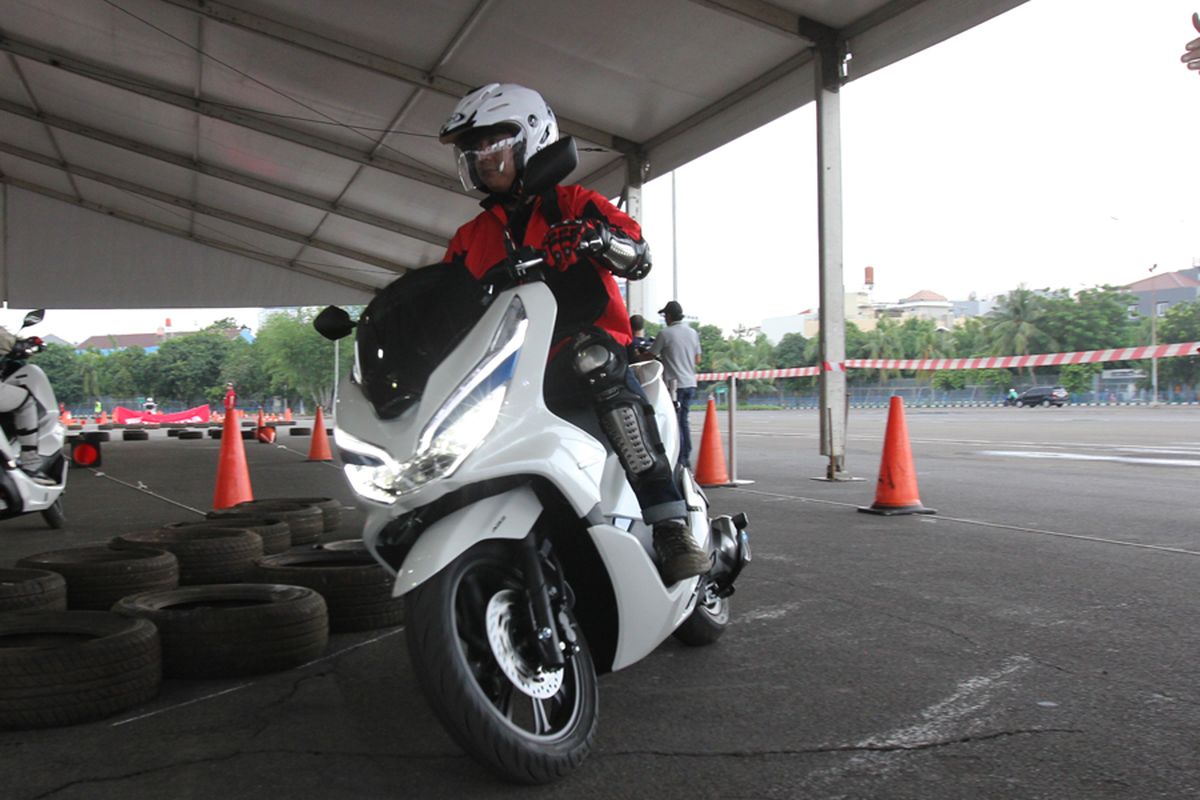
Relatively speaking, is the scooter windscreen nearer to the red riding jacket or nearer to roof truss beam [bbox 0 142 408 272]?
the red riding jacket

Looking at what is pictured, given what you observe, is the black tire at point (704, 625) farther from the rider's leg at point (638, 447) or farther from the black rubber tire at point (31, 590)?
the black rubber tire at point (31, 590)

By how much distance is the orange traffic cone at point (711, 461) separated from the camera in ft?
35.4

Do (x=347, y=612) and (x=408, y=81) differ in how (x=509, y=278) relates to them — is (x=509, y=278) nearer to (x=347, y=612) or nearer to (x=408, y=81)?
(x=347, y=612)

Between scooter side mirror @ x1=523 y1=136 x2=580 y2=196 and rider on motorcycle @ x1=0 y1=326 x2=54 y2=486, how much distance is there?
6.58m

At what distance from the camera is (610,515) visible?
285 centimetres

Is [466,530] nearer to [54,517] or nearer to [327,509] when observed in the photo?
[327,509]

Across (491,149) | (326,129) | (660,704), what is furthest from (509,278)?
(326,129)

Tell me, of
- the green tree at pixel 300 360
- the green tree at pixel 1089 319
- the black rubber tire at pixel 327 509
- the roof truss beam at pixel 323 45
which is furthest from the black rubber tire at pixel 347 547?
the green tree at pixel 300 360

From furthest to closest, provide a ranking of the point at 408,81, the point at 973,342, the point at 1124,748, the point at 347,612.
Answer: the point at 973,342, the point at 408,81, the point at 347,612, the point at 1124,748

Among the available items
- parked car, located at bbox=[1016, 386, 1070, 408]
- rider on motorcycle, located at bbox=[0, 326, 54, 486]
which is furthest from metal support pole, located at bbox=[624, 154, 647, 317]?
parked car, located at bbox=[1016, 386, 1070, 408]

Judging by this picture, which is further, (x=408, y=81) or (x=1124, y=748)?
(x=408, y=81)

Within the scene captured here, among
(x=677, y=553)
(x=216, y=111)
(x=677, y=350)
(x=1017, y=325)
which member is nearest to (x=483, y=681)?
(x=677, y=553)

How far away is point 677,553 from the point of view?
2.94 meters

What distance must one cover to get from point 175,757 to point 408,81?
1353 cm
